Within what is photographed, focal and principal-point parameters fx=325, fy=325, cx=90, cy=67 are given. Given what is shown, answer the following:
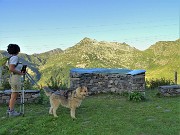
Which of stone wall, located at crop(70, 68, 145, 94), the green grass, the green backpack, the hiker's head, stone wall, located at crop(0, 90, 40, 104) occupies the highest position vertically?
the hiker's head

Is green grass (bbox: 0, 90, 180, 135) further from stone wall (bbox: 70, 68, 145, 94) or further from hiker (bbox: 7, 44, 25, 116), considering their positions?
stone wall (bbox: 70, 68, 145, 94)

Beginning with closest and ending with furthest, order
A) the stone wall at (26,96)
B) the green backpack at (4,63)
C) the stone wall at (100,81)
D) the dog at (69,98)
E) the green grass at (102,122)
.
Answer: the green grass at (102,122), the dog at (69,98), the green backpack at (4,63), the stone wall at (26,96), the stone wall at (100,81)

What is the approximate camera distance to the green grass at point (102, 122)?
845 centimetres

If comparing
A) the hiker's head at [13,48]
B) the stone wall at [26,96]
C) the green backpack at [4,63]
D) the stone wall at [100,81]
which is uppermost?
the hiker's head at [13,48]

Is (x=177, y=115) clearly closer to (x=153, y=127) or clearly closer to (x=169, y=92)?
(x=153, y=127)

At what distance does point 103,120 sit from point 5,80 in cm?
971

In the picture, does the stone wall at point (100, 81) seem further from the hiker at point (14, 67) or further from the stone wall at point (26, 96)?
the hiker at point (14, 67)

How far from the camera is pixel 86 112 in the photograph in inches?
437

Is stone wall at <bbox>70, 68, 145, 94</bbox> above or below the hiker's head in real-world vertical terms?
below

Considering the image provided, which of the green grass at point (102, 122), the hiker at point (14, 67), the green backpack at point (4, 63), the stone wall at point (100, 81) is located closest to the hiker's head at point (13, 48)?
the hiker at point (14, 67)

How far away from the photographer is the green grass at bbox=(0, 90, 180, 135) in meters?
8.45

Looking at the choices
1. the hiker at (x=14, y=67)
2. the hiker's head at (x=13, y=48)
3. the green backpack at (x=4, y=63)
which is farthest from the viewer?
the green backpack at (x=4, y=63)

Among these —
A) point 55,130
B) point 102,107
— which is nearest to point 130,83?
point 102,107

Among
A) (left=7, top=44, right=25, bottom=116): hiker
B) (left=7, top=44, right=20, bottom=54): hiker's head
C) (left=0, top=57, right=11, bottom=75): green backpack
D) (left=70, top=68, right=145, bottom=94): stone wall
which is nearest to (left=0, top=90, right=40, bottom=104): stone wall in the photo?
(left=0, top=57, right=11, bottom=75): green backpack
